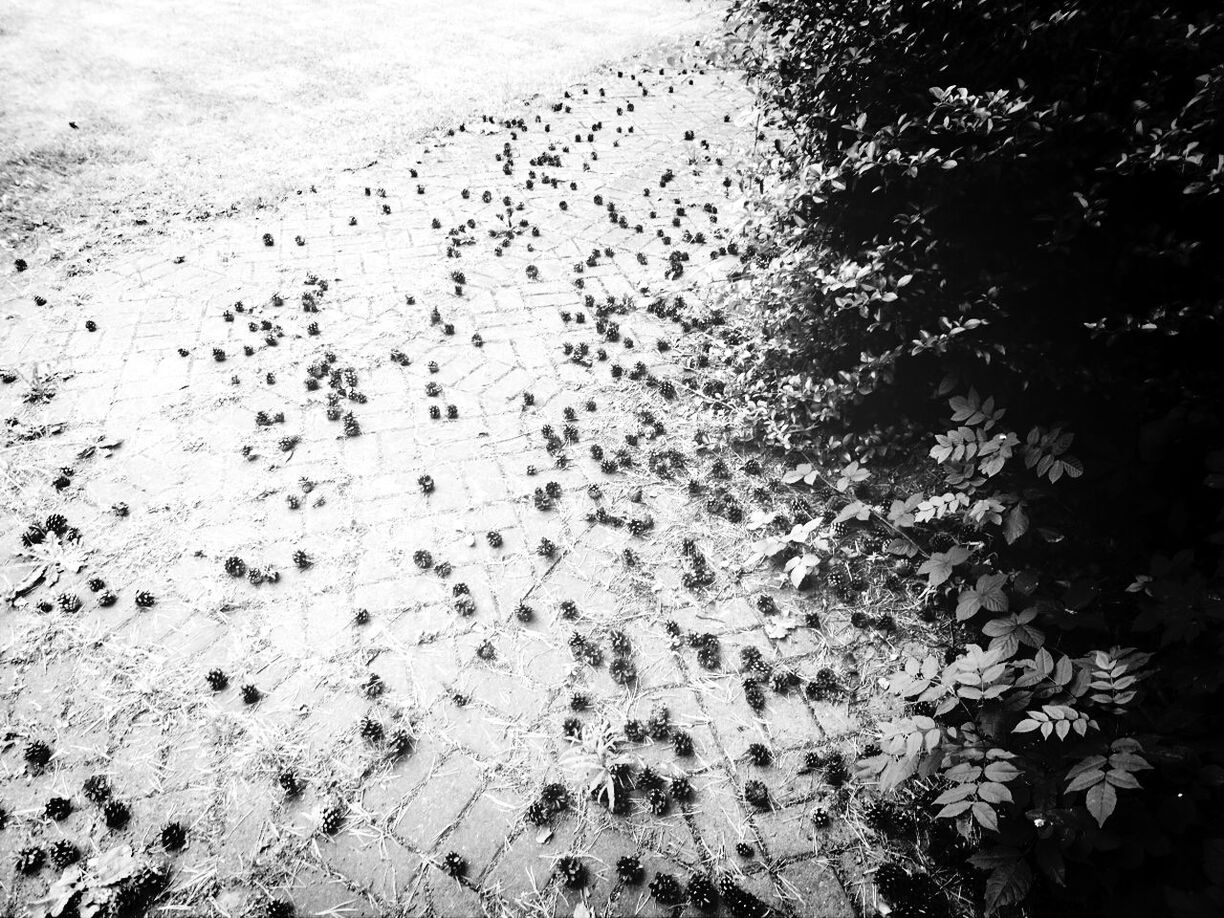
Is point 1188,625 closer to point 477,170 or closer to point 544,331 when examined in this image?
point 544,331

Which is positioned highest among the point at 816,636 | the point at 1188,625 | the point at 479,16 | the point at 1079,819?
the point at 479,16

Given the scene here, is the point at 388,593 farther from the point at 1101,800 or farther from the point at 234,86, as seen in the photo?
the point at 234,86

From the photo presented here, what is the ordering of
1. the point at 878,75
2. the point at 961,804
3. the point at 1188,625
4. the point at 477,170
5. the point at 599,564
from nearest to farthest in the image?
the point at 1188,625 → the point at 961,804 → the point at 878,75 → the point at 599,564 → the point at 477,170

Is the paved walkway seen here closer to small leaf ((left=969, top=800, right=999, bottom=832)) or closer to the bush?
small leaf ((left=969, top=800, right=999, bottom=832))

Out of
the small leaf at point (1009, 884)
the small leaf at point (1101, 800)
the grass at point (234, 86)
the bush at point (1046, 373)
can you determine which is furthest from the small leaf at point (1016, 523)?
the grass at point (234, 86)

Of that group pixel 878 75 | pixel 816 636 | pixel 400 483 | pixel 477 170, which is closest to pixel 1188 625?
pixel 816 636
